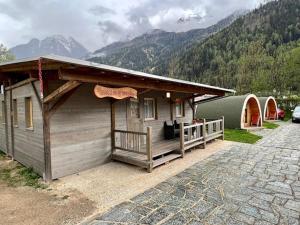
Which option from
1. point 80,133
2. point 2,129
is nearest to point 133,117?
point 80,133

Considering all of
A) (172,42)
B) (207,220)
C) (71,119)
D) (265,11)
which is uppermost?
(172,42)


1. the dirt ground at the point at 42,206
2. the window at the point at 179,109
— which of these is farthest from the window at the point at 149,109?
the dirt ground at the point at 42,206

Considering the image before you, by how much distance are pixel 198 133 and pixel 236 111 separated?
6.51 meters

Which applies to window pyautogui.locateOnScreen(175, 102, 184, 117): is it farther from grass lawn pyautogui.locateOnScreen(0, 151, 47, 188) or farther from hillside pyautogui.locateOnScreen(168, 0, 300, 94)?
hillside pyautogui.locateOnScreen(168, 0, 300, 94)

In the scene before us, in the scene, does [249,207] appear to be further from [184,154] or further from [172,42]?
[172,42]

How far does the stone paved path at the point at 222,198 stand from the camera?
3490 mm

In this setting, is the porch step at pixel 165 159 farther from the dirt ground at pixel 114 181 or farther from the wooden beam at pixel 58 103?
the wooden beam at pixel 58 103

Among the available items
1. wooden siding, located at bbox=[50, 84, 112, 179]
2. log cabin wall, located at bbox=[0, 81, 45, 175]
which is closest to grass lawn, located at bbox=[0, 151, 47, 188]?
log cabin wall, located at bbox=[0, 81, 45, 175]

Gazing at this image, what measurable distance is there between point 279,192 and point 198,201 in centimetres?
182

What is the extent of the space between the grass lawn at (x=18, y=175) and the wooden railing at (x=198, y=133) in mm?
4508

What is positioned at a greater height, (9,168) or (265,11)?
(265,11)

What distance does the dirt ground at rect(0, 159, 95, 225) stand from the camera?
360 cm

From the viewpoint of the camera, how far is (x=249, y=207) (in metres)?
3.84

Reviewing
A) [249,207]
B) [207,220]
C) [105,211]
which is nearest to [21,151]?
[105,211]
